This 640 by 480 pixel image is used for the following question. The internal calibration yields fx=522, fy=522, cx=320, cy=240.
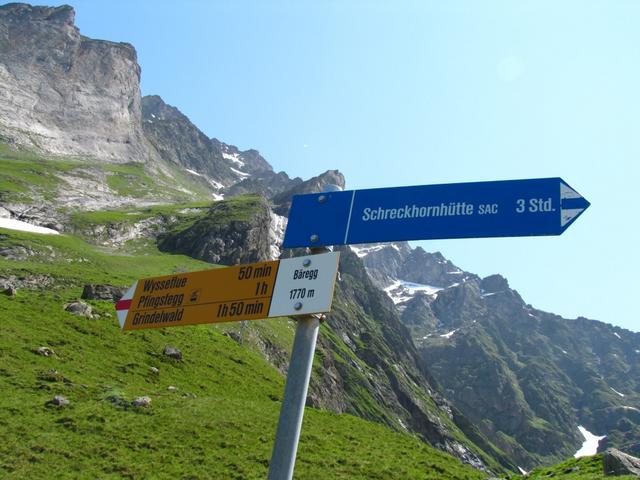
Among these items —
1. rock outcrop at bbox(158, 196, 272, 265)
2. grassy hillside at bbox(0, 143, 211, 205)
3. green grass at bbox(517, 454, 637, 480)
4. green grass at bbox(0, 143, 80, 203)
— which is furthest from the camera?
rock outcrop at bbox(158, 196, 272, 265)

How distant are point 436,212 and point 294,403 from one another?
293 cm

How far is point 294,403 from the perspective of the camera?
5598 millimetres

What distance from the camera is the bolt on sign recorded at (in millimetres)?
6258

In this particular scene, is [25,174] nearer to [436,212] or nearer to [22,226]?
[22,226]

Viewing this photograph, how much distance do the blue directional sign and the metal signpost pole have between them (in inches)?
50.1

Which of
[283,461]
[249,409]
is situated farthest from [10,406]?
[283,461]

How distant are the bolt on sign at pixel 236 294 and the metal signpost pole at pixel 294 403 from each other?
0.25 metres

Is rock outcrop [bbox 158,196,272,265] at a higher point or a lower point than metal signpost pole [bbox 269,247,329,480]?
higher

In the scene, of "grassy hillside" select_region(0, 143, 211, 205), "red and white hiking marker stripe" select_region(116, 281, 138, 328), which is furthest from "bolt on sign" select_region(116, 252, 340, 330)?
"grassy hillside" select_region(0, 143, 211, 205)

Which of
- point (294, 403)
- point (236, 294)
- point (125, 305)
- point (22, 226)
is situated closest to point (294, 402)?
point (294, 403)

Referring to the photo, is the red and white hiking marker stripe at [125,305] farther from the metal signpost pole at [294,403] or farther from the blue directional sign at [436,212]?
the metal signpost pole at [294,403]

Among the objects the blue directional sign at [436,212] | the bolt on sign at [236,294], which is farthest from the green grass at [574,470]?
the bolt on sign at [236,294]

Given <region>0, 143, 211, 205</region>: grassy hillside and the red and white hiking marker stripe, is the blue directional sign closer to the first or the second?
the red and white hiking marker stripe

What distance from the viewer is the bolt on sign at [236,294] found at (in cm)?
626
